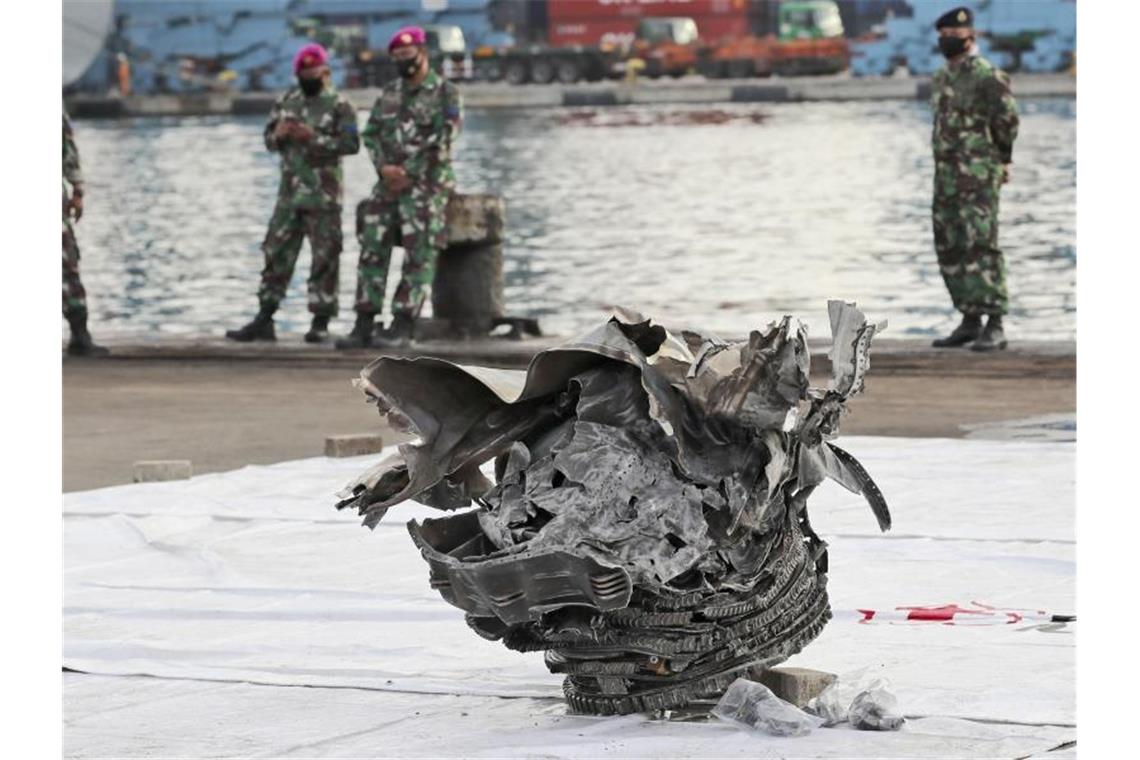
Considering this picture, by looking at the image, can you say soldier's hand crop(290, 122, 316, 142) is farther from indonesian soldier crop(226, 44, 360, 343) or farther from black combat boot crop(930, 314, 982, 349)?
black combat boot crop(930, 314, 982, 349)

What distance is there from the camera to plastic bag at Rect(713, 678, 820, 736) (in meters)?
4.45

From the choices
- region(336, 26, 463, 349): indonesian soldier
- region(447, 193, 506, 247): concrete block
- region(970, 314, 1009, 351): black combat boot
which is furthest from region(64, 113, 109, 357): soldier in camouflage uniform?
region(970, 314, 1009, 351): black combat boot

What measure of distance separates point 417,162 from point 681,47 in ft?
186

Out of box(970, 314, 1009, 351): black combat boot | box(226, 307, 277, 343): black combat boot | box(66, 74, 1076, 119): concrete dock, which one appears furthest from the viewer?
box(66, 74, 1076, 119): concrete dock

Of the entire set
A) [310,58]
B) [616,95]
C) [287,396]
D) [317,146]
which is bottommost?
[287,396]

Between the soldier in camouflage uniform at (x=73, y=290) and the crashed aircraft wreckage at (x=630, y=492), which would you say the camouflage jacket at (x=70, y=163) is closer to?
the soldier in camouflage uniform at (x=73, y=290)

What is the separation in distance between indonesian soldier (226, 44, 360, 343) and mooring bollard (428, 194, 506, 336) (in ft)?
1.84

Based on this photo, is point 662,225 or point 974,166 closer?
point 974,166


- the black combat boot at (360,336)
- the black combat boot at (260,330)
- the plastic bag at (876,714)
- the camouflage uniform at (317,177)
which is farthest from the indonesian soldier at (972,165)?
the plastic bag at (876,714)

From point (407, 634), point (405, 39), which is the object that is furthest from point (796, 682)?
point (405, 39)

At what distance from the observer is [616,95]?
214 ft

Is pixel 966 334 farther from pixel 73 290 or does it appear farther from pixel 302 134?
pixel 73 290

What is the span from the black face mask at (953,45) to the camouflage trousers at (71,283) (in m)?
4.27

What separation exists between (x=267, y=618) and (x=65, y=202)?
6.53 meters
